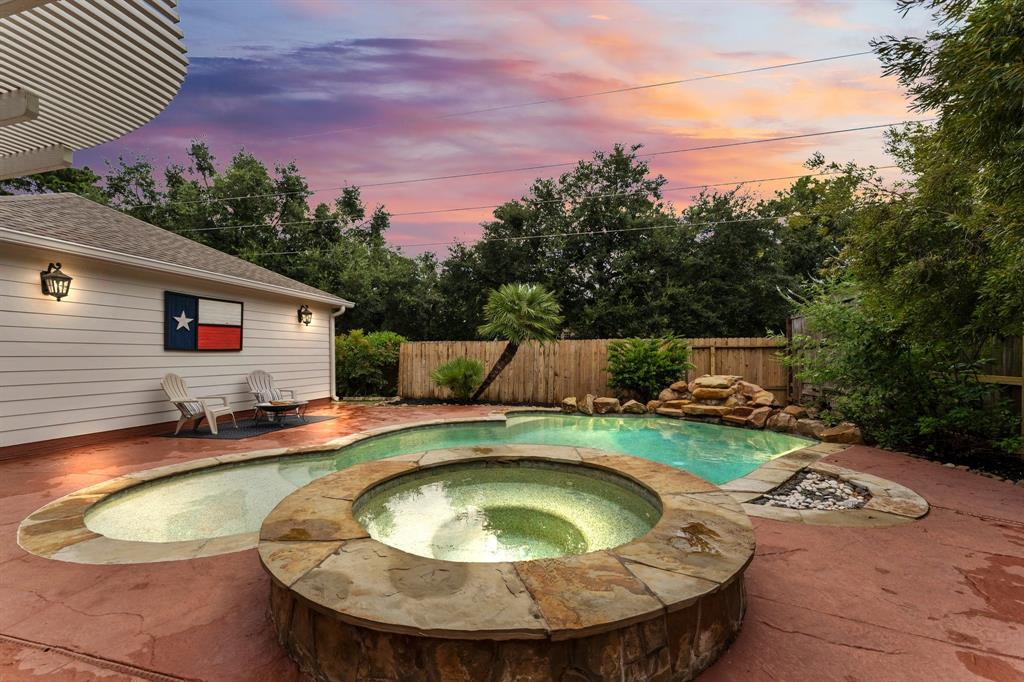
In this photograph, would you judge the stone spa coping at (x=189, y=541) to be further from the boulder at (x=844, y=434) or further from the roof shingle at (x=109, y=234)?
the roof shingle at (x=109, y=234)

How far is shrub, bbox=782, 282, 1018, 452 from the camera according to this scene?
466 centimetres

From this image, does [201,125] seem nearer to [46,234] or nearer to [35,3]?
[46,234]

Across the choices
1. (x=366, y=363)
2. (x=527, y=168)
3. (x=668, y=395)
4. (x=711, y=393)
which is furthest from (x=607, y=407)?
(x=527, y=168)

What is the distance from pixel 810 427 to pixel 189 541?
7.30m

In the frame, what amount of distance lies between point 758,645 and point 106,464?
6.03m

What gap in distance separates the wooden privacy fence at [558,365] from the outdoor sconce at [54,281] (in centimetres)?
676

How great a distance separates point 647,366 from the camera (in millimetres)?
9234

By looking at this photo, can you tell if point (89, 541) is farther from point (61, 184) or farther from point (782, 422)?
point (61, 184)

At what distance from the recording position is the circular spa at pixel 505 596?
1410 mm

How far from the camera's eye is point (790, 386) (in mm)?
8938

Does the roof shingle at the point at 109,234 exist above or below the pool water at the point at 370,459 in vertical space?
above

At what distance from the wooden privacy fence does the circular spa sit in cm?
751

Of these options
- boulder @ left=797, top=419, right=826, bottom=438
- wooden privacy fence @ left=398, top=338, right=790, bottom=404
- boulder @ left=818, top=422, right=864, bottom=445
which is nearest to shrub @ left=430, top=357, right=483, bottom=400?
wooden privacy fence @ left=398, top=338, right=790, bottom=404

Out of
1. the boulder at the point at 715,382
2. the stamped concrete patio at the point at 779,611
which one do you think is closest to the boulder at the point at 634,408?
the boulder at the point at 715,382
